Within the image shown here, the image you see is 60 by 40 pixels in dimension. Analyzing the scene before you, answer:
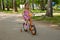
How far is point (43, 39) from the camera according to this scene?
8812 mm

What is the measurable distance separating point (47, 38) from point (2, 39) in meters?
1.91

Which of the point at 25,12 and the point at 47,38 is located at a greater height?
the point at 25,12

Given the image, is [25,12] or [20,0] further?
[20,0]

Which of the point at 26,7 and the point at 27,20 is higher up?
the point at 26,7

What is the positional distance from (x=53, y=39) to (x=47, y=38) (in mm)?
325

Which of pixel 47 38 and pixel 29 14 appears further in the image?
pixel 29 14

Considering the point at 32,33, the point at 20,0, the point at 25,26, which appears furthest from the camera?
the point at 20,0

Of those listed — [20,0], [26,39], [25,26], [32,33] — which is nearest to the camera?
[26,39]

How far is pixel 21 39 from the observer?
8805mm

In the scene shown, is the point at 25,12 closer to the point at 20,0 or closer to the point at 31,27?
the point at 31,27

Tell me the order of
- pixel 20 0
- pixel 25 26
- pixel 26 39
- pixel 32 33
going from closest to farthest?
pixel 26 39 → pixel 32 33 → pixel 25 26 → pixel 20 0

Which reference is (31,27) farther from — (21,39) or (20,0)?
(20,0)

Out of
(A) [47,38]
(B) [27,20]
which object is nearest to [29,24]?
(B) [27,20]

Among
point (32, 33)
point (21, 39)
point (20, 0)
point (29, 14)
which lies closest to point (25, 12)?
point (29, 14)
